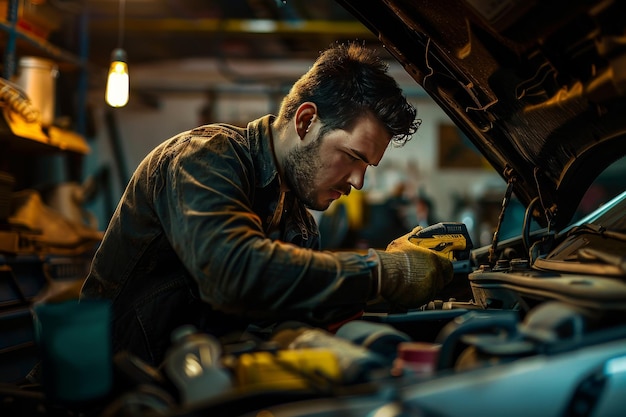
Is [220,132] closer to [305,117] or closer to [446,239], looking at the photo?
[305,117]

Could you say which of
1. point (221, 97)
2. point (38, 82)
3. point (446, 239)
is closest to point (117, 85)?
point (38, 82)

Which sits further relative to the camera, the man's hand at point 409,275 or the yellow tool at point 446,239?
the yellow tool at point 446,239

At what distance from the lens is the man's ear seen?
1650mm

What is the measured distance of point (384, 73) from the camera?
1.75m

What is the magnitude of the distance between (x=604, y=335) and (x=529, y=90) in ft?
2.61

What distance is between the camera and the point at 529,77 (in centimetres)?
147

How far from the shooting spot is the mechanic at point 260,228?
1227 millimetres

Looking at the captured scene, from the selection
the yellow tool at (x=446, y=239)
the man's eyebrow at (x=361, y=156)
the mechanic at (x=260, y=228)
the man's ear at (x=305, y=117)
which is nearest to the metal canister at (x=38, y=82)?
the mechanic at (x=260, y=228)

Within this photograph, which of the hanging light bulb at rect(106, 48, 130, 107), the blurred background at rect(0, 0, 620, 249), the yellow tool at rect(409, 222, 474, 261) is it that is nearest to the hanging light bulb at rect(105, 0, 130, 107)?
the hanging light bulb at rect(106, 48, 130, 107)

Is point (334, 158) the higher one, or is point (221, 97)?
point (221, 97)

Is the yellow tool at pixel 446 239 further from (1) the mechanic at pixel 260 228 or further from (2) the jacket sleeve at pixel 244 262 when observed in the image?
(2) the jacket sleeve at pixel 244 262

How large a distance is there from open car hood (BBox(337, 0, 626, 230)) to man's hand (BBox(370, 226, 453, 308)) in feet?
1.66

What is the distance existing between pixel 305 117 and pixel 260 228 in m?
0.46

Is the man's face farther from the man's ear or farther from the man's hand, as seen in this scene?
the man's hand
